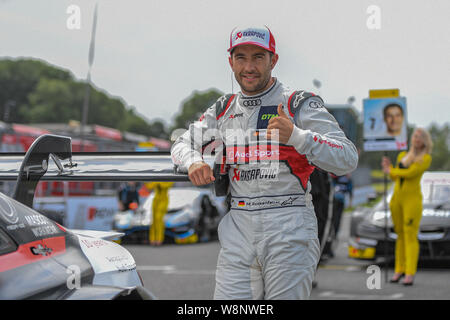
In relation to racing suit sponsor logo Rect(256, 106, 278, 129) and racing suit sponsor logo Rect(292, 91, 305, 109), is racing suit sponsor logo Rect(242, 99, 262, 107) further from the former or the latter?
racing suit sponsor logo Rect(292, 91, 305, 109)

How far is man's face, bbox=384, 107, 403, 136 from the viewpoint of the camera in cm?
716

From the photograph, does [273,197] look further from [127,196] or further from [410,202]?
[127,196]

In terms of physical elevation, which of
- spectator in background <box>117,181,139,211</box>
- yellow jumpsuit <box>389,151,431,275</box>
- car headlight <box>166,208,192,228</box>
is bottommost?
car headlight <box>166,208,192,228</box>

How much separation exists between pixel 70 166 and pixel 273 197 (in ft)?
2.97

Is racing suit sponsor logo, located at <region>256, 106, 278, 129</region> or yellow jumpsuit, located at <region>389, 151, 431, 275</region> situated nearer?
racing suit sponsor logo, located at <region>256, 106, 278, 129</region>

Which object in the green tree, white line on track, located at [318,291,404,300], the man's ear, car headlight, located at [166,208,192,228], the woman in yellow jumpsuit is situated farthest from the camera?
car headlight, located at [166,208,192,228]

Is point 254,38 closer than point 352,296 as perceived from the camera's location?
Yes

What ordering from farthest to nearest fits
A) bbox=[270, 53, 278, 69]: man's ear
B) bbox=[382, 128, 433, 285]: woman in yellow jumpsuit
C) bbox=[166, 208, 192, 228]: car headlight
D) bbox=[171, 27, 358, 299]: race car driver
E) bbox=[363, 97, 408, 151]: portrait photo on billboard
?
bbox=[166, 208, 192, 228]: car headlight → bbox=[363, 97, 408, 151]: portrait photo on billboard → bbox=[382, 128, 433, 285]: woman in yellow jumpsuit → bbox=[270, 53, 278, 69]: man's ear → bbox=[171, 27, 358, 299]: race car driver

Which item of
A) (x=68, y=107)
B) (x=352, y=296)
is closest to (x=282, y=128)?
(x=352, y=296)

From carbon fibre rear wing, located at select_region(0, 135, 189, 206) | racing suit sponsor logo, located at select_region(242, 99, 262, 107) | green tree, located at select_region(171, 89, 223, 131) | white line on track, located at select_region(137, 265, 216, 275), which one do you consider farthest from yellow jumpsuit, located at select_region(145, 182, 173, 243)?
racing suit sponsor logo, located at select_region(242, 99, 262, 107)

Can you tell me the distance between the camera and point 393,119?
23.7ft

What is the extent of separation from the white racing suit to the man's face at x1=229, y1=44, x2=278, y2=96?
64 millimetres
